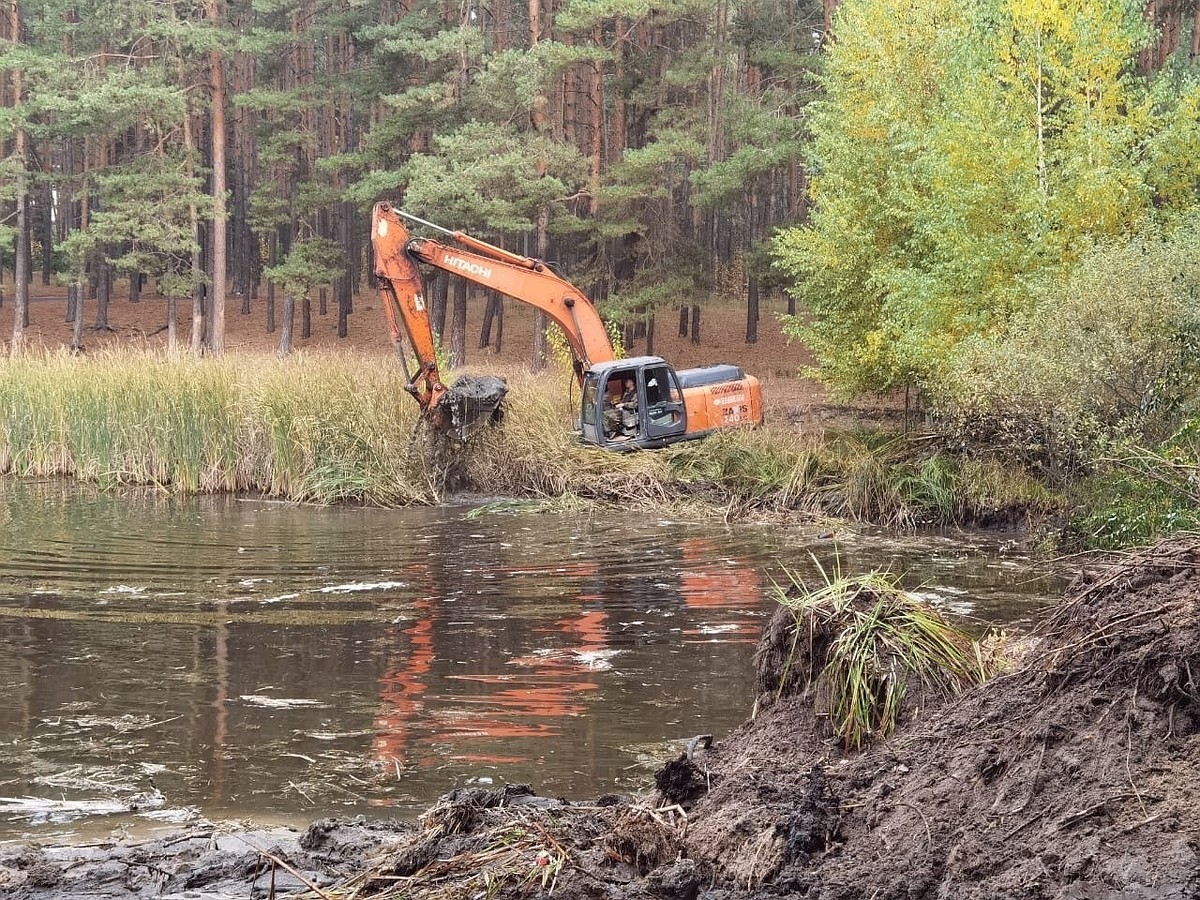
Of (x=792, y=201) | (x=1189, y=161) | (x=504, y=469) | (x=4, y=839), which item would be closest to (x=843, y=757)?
(x=4, y=839)

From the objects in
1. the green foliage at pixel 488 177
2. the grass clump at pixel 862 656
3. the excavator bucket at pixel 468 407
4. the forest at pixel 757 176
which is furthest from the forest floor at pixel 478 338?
the grass clump at pixel 862 656

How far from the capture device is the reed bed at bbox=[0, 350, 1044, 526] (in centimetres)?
1825

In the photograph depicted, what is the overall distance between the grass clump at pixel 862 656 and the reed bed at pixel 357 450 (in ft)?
36.5

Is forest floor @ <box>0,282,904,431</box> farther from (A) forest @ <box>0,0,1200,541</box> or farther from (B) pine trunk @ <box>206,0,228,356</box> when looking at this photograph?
(B) pine trunk @ <box>206,0,228,356</box>

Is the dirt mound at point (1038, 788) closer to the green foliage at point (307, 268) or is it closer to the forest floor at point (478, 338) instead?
the forest floor at point (478, 338)

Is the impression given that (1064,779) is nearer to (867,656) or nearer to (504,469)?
(867,656)

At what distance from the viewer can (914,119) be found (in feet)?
73.8

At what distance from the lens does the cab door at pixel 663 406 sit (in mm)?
18406

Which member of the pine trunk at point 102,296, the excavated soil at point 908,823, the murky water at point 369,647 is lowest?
the murky water at point 369,647

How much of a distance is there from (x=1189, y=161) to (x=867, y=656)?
16.1 meters

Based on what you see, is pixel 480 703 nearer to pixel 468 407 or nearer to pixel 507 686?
pixel 507 686

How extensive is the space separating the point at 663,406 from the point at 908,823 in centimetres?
1393

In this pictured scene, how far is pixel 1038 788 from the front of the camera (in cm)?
457

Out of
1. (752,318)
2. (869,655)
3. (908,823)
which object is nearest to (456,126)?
(752,318)
